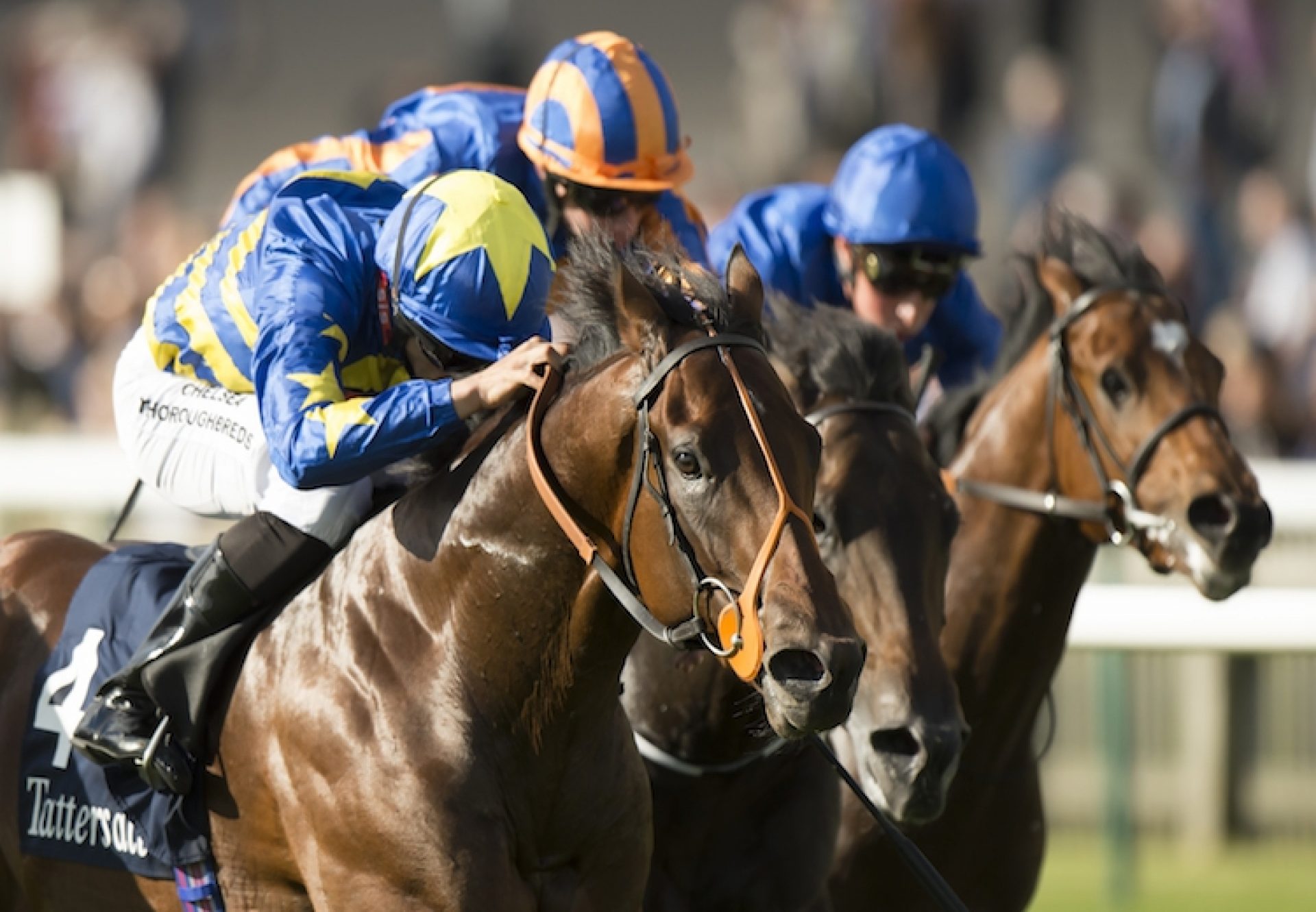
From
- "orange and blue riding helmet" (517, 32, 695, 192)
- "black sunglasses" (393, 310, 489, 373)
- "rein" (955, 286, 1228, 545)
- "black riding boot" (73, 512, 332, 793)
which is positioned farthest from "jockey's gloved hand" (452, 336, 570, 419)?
"rein" (955, 286, 1228, 545)

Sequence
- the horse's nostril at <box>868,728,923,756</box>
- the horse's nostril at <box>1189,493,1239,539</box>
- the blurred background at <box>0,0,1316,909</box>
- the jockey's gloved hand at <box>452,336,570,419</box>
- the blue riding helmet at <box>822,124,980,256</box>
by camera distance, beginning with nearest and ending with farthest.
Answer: the jockey's gloved hand at <box>452,336,570,419</box>, the horse's nostril at <box>868,728,923,756</box>, the horse's nostril at <box>1189,493,1239,539</box>, the blue riding helmet at <box>822,124,980,256</box>, the blurred background at <box>0,0,1316,909</box>

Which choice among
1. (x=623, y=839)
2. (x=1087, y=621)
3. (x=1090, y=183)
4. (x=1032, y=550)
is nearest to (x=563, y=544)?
(x=623, y=839)

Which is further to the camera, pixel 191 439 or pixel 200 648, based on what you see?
pixel 191 439

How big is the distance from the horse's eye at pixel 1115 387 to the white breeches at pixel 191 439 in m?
1.84

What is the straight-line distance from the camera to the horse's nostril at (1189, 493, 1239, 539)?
15.4ft

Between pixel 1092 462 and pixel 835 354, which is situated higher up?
pixel 835 354

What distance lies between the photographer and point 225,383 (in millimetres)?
4422

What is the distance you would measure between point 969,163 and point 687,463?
8810 millimetres

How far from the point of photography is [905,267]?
5258mm

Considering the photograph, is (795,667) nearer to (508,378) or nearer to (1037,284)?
(508,378)

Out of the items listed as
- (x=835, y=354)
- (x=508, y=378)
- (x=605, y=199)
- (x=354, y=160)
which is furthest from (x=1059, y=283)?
(x=508, y=378)

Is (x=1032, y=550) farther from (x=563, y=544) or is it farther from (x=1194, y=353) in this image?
(x=563, y=544)

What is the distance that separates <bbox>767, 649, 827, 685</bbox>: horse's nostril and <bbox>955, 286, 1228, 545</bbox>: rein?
6.09ft

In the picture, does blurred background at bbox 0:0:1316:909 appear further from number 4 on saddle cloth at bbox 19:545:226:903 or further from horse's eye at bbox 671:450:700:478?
horse's eye at bbox 671:450:700:478
